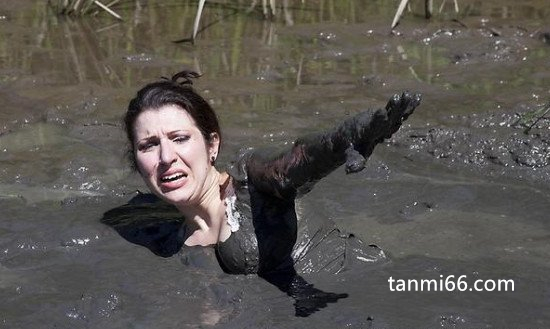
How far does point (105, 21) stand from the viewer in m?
8.95

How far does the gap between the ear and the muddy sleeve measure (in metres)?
0.23

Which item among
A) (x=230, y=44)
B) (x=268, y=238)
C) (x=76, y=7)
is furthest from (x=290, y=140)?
(x=76, y=7)

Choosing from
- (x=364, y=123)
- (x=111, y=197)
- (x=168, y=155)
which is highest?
(x=364, y=123)

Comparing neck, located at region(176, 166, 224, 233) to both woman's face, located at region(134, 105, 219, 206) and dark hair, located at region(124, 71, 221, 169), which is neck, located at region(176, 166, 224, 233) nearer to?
woman's face, located at region(134, 105, 219, 206)

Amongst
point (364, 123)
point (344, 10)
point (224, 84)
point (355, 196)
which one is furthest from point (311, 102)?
point (364, 123)

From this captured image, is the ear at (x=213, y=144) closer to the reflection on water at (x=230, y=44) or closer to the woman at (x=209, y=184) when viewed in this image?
the woman at (x=209, y=184)

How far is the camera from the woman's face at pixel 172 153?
169 inches

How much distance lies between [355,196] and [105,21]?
417 centimetres

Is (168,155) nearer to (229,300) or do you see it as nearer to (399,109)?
(229,300)

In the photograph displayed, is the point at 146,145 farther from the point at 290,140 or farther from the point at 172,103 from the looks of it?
the point at 290,140

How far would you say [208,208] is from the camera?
4.47 m

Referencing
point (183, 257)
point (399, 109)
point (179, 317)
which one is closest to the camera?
point (399, 109)

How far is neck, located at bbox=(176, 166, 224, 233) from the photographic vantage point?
446 cm

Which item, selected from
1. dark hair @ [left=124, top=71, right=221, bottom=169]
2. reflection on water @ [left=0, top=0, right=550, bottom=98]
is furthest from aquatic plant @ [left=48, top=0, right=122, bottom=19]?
dark hair @ [left=124, top=71, right=221, bottom=169]
